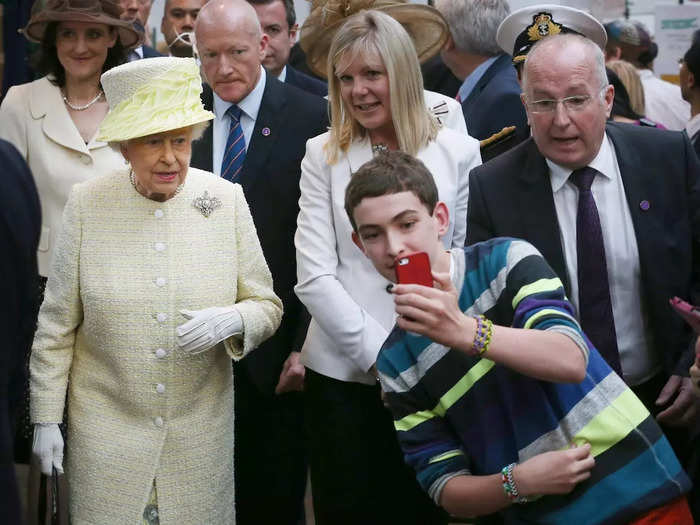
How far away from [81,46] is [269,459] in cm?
174

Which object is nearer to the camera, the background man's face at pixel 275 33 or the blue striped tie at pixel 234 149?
the blue striped tie at pixel 234 149

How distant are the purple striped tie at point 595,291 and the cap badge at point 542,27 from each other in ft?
3.25

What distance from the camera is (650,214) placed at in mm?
Result: 3678

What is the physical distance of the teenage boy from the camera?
9.17ft

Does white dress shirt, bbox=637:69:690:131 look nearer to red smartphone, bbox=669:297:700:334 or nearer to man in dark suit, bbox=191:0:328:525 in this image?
man in dark suit, bbox=191:0:328:525

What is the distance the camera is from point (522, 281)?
289 cm

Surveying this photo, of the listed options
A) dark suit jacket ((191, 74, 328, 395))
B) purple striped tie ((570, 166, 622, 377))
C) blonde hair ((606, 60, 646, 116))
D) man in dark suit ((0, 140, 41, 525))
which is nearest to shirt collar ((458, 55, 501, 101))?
dark suit jacket ((191, 74, 328, 395))

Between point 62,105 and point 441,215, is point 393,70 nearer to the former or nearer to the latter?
point 441,215

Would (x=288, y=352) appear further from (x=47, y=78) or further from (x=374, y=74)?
(x=47, y=78)

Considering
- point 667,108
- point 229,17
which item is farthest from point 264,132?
point 667,108

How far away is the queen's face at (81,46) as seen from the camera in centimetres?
466

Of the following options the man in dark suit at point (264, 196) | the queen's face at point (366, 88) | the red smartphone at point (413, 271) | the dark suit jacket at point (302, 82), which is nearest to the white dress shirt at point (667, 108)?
the dark suit jacket at point (302, 82)

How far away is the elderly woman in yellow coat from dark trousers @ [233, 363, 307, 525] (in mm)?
948

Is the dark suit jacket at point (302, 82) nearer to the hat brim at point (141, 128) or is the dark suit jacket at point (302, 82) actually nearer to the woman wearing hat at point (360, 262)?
the woman wearing hat at point (360, 262)
